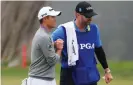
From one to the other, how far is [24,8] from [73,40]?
17.1 meters

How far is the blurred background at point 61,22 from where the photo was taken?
20859 mm

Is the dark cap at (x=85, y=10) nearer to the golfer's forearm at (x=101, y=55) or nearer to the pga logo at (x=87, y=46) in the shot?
the pga logo at (x=87, y=46)

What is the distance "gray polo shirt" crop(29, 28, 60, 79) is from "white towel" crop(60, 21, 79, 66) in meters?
0.45

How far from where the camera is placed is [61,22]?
20438mm

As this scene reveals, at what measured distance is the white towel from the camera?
6.97 meters

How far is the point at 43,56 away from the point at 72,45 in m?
0.55

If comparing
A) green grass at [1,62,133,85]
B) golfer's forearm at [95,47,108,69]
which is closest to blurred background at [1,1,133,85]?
green grass at [1,62,133,85]

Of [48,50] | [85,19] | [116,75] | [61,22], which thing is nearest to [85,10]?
[85,19]

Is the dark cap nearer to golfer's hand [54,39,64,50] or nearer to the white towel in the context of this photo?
the white towel

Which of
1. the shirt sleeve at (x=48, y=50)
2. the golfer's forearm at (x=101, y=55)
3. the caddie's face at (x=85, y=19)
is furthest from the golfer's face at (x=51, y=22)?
the golfer's forearm at (x=101, y=55)

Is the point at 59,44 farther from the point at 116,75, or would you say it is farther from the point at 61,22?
the point at 61,22

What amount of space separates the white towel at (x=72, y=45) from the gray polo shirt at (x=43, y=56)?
446 mm

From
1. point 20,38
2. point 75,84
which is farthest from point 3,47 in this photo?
point 75,84

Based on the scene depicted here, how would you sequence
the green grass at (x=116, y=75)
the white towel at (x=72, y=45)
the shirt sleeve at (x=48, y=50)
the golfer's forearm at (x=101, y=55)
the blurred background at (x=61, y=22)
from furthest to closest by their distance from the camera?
the blurred background at (x=61, y=22) < the green grass at (x=116, y=75) < the golfer's forearm at (x=101, y=55) < the white towel at (x=72, y=45) < the shirt sleeve at (x=48, y=50)
